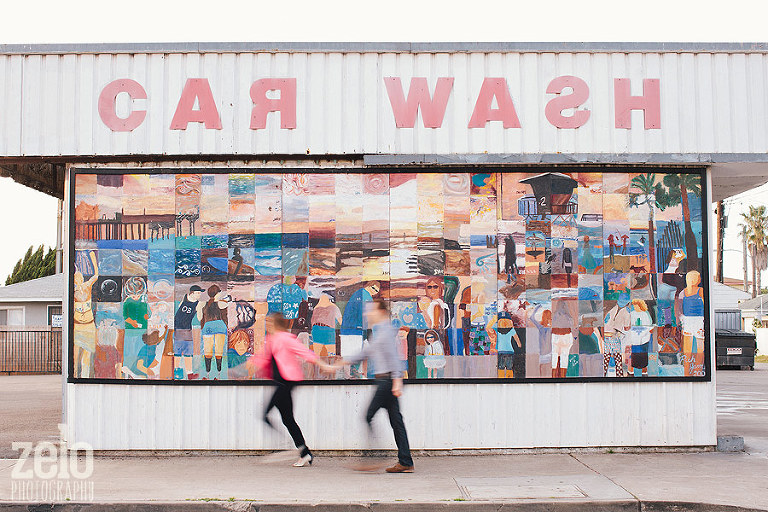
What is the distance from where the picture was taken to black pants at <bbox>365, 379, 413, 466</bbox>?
8.10 meters

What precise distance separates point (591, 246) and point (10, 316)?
28125 millimetres

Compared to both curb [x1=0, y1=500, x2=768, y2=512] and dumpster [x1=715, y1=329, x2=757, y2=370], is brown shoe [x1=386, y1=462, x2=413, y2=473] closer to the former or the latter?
curb [x1=0, y1=500, x2=768, y2=512]

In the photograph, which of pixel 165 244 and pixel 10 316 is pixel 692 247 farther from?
pixel 10 316

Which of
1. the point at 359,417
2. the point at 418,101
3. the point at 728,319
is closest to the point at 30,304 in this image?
the point at 359,417

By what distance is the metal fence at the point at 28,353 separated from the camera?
86.1ft

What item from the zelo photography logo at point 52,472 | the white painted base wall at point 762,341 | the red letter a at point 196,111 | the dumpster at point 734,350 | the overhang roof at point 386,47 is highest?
the overhang roof at point 386,47

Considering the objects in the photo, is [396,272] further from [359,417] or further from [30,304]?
[30,304]

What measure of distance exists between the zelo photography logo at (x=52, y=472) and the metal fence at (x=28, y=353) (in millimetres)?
17630

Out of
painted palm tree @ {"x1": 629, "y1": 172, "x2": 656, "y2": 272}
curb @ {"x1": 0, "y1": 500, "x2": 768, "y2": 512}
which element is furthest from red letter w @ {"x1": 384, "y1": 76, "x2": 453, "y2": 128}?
curb @ {"x1": 0, "y1": 500, "x2": 768, "y2": 512}

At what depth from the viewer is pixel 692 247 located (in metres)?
9.40

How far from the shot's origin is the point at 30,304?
3030 centimetres

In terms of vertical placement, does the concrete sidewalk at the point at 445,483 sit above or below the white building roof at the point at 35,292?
below

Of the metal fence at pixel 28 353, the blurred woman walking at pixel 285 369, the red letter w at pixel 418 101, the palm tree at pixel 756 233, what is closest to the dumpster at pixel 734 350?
the red letter w at pixel 418 101

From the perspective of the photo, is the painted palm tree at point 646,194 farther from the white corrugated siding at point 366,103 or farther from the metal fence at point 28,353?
the metal fence at point 28,353
